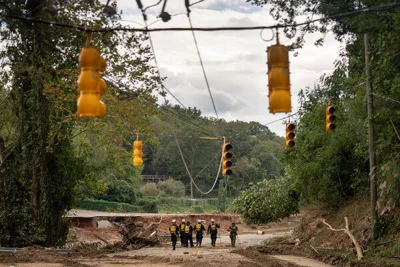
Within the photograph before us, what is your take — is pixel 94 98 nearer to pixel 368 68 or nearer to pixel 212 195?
pixel 368 68

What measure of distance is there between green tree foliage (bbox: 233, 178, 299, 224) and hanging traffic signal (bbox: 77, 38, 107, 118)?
3547 centimetres

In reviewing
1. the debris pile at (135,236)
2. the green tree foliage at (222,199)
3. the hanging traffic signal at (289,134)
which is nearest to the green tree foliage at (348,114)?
the hanging traffic signal at (289,134)

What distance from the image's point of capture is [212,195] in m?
109

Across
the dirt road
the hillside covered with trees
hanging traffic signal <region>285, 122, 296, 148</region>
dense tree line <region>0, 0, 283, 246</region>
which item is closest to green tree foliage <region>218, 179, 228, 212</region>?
the hillside covered with trees

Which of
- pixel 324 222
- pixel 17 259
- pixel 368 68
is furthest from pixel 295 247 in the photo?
pixel 17 259

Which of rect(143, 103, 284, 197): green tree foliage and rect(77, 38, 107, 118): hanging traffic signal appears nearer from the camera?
rect(77, 38, 107, 118): hanging traffic signal

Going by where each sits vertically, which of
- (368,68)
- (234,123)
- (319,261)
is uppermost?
(234,123)

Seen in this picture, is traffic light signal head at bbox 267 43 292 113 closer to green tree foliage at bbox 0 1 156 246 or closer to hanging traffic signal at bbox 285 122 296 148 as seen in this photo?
hanging traffic signal at bbox 285 122 296 148

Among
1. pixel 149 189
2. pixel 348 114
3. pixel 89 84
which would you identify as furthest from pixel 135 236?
pixel 149 189

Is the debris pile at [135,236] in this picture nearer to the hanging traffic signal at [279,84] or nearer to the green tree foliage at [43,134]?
the green tree foliage at [43,134]

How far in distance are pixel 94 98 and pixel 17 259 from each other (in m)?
21.1

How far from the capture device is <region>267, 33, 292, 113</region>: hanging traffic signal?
995 centimetres

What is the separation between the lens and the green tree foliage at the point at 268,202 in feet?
148

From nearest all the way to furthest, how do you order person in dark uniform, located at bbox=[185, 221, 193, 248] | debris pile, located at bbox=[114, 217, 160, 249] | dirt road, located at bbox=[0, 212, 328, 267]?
dirt road, located at bbox=[0, 212, 328, 267], debris pile, located at bbox=[114, 217, 160, 249], person in dark uniform, located at bbox=[185, 221, 193, 248]
